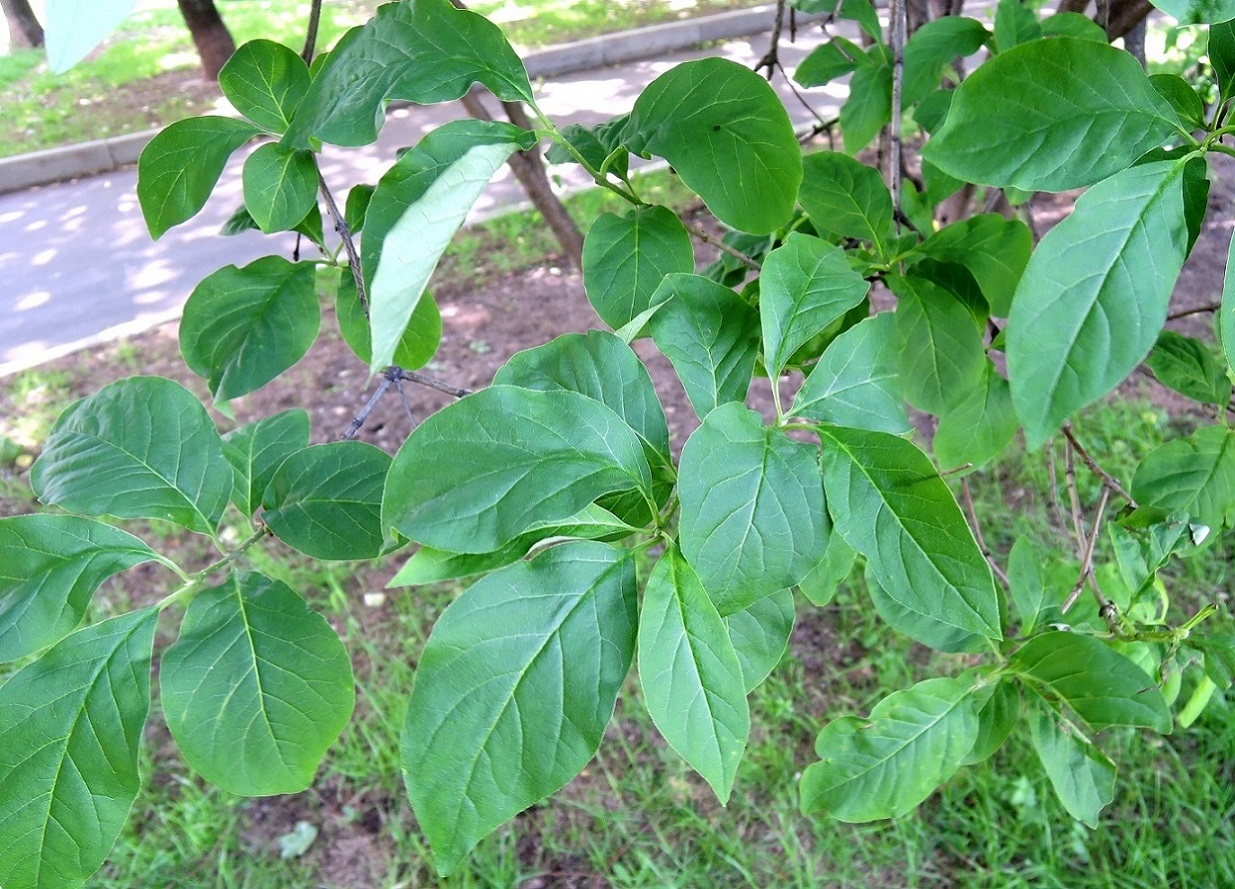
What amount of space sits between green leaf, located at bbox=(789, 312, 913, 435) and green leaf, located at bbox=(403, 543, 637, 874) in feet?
0.83

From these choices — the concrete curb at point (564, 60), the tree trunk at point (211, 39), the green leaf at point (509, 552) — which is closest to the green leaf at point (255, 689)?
the green leaf at point (509, 552)

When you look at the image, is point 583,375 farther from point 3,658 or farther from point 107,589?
point 107,589

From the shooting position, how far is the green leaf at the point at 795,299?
736mm

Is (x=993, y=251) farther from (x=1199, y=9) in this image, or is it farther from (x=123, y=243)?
(x=123, y=243)

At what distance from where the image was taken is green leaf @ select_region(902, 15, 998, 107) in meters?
1.30

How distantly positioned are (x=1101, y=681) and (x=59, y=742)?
964mm

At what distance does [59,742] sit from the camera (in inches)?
27.3

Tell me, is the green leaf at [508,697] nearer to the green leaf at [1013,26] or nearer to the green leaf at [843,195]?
the green leaf at [843,195]

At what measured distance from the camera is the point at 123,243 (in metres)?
5.61

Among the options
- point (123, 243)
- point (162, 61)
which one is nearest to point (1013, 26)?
point (123, 243)

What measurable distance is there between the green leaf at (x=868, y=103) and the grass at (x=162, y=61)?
6.73 meters

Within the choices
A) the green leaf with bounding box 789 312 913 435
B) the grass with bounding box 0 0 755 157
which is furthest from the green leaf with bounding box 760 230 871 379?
the grass with bounding box 0 0 755 157

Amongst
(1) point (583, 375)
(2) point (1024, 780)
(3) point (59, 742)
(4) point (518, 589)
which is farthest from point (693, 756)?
(2) point (1024, 780)

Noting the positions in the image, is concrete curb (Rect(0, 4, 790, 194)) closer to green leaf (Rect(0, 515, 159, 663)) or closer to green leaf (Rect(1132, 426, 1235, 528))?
Answer: green leaf (Rect(1132, 426, 1235, 528))
